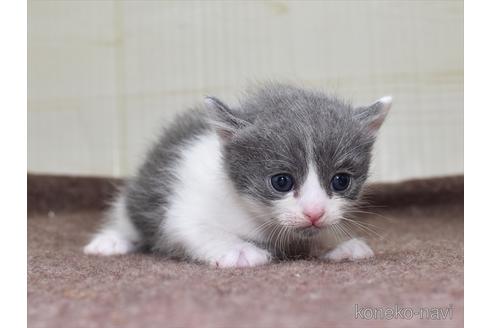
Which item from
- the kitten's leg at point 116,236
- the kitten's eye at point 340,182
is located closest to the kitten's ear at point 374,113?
the kitten's eye at point 340,182

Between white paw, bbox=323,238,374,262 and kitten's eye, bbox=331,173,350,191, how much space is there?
26cm

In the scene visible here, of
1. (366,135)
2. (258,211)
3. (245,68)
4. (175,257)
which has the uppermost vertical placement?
(245,68)

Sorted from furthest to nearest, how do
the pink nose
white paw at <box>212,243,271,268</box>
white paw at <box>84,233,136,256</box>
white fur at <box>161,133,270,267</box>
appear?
white paw at <box>84,233,136,256</box>, white fur at <box>161,133,270,267</box>, white paw at <box>212,243,271,268</box>, the pink nose

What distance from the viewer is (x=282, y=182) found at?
190cm

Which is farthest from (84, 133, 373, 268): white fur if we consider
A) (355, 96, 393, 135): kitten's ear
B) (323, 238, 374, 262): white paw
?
(355, 96, 393, 135): kitten's ear

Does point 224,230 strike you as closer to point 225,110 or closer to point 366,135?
point 225,110

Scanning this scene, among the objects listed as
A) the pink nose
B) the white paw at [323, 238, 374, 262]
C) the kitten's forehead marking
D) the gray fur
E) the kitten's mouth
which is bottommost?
the white paw at [323, 238, 374, 262]

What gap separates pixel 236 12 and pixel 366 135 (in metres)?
0.91

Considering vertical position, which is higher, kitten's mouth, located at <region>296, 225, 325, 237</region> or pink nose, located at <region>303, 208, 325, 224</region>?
pink nose, located at <region>303, 208, 325, 224</region>

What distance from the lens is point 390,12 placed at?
99.5 inches

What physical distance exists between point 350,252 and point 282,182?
0.41 meters

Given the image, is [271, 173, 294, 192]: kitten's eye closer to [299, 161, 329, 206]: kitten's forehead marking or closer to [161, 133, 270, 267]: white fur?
[299, 161, 329, 206]: kitten's forehead marking

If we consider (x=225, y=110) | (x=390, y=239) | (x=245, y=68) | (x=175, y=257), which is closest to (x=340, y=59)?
(x=245, y=68)

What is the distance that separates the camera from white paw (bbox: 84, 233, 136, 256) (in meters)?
2.46
